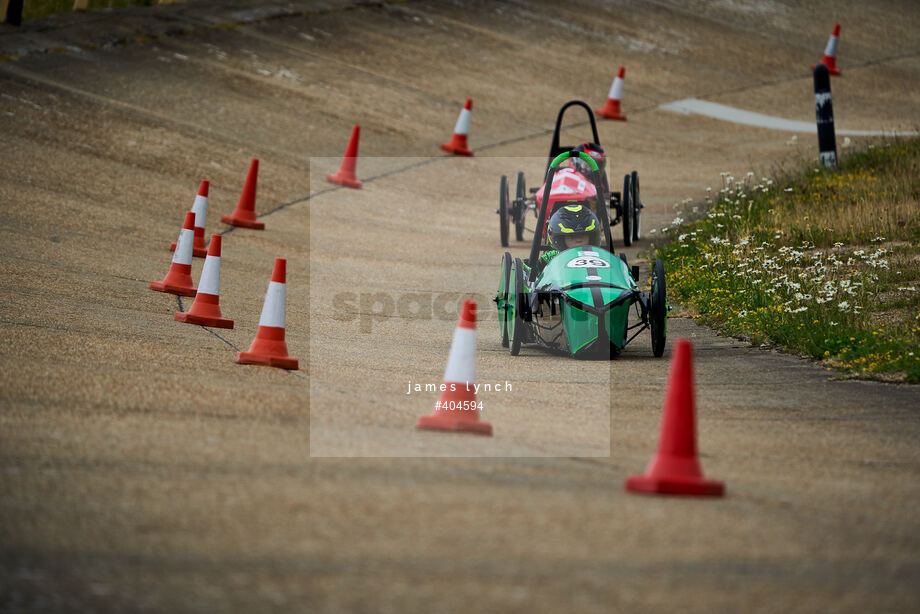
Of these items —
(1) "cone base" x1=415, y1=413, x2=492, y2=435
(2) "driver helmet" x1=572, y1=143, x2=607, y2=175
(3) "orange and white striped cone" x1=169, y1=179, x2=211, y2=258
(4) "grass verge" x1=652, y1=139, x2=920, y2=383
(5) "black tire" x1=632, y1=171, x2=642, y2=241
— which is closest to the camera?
(1) "cone base" x1=415, y1=413, x2=492, y2=435

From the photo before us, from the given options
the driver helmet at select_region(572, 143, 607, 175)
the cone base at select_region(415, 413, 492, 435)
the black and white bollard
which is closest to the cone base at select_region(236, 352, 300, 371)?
the cone base at select_region(415, 413, 492, 435)

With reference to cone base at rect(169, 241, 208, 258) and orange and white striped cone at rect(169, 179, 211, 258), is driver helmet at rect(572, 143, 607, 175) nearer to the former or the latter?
orange and white striped cone at rect(169, 179, 211, 258)

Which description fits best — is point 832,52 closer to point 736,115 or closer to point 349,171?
point 736,115

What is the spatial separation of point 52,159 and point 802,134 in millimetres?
12779

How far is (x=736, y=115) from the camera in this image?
2092 centimetres

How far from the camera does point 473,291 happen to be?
1180cm

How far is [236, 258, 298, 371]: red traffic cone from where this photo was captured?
753 centimetres

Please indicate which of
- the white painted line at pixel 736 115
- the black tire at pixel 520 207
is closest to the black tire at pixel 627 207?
the black tire at pixel 520 207

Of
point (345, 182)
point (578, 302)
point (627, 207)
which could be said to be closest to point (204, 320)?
point (578, 302)

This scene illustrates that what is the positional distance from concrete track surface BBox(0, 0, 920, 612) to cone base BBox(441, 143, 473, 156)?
0.58 feet

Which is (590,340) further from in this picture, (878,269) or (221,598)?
(221,598)

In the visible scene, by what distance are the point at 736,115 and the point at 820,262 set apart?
10480 mm

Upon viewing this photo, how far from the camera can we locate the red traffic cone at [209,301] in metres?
8.83

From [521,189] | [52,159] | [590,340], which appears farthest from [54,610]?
[52,159]
